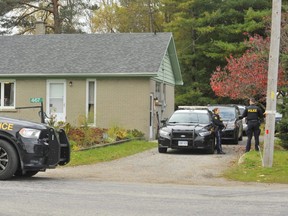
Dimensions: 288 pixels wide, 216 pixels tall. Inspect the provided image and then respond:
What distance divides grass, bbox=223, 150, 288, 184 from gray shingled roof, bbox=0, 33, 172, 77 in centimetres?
1005

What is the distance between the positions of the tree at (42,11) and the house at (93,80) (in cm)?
1809

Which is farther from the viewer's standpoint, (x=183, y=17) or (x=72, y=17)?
(x=72, y=17)

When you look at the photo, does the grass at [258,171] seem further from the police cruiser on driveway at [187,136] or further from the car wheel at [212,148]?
the car wheel at [212,148]

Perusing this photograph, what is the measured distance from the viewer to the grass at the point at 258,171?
40.7 feet

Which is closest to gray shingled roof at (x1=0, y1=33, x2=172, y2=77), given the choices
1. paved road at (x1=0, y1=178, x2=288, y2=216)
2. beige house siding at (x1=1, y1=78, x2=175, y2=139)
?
beige house siding at (x1=1, y1=78, x2=175, y2=139)

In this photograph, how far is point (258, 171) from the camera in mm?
13195

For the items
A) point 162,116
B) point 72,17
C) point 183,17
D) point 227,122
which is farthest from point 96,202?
point 72,17

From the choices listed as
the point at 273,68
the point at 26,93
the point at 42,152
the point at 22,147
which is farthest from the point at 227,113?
the point at 22,147

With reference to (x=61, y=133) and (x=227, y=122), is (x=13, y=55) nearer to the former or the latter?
(x=227, y=122)

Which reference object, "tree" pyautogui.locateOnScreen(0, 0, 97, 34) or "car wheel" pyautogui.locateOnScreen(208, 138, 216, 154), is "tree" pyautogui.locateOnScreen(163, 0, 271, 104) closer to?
"tree" pyautogui.locateOnScreen(0, 0, 97, 34)

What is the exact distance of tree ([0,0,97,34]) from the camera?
45.0m

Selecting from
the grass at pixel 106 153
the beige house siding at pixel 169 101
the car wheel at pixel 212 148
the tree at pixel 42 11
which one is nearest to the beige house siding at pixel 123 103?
the grass at pixel 106 153

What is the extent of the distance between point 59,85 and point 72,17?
70.4ft

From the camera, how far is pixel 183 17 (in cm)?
4234
